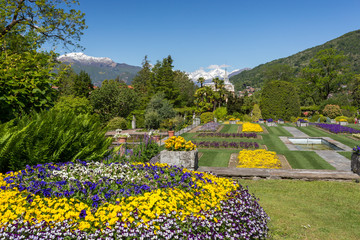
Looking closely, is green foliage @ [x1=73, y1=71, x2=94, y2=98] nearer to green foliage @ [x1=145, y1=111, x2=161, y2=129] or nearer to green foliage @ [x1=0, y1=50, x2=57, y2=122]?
Answer: green foliage @ [x1=145, y1=111, x2=161, y2=129]

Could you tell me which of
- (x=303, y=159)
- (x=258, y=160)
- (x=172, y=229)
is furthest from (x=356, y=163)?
(x=172, y=229)

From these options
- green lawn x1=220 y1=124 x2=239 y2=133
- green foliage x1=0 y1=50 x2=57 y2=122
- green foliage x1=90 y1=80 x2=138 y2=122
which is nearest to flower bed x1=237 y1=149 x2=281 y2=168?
green foliage x1=0 y1=50 x2=57 y2=122

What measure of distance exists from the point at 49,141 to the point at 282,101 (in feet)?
122

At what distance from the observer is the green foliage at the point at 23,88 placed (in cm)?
621

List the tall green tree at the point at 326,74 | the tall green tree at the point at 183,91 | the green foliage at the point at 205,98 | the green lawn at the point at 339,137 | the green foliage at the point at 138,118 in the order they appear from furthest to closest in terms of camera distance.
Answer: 1. the tall green tree at the point at 183,91
2. the tall green tree at the point at 326,74
3. the green foliage at the point at 205,98
4. the green foliage at the point at 138,118
5. the green lawn at the point at 339,137

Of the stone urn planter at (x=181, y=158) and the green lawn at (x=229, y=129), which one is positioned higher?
the stone urn planter at (x=181, y=158)

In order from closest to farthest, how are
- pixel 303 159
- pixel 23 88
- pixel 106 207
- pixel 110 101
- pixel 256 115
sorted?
pixel 106 207 < pixel 23 88 < pixel 303 159 < pixel 110 101 < pixel 256 115

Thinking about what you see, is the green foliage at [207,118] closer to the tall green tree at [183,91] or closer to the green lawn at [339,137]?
the tall green tree at [183,91]

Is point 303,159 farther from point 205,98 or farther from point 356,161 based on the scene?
point 205,98

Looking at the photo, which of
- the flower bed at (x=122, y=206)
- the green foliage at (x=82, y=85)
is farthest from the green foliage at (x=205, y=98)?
the flower bed at (x=122, y=206)

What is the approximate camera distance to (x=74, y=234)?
2.99 meters

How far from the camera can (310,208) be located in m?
5.40

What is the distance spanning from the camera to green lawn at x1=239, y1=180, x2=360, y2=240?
431 centimetres

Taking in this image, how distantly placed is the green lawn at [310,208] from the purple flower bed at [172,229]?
783 millimetres
